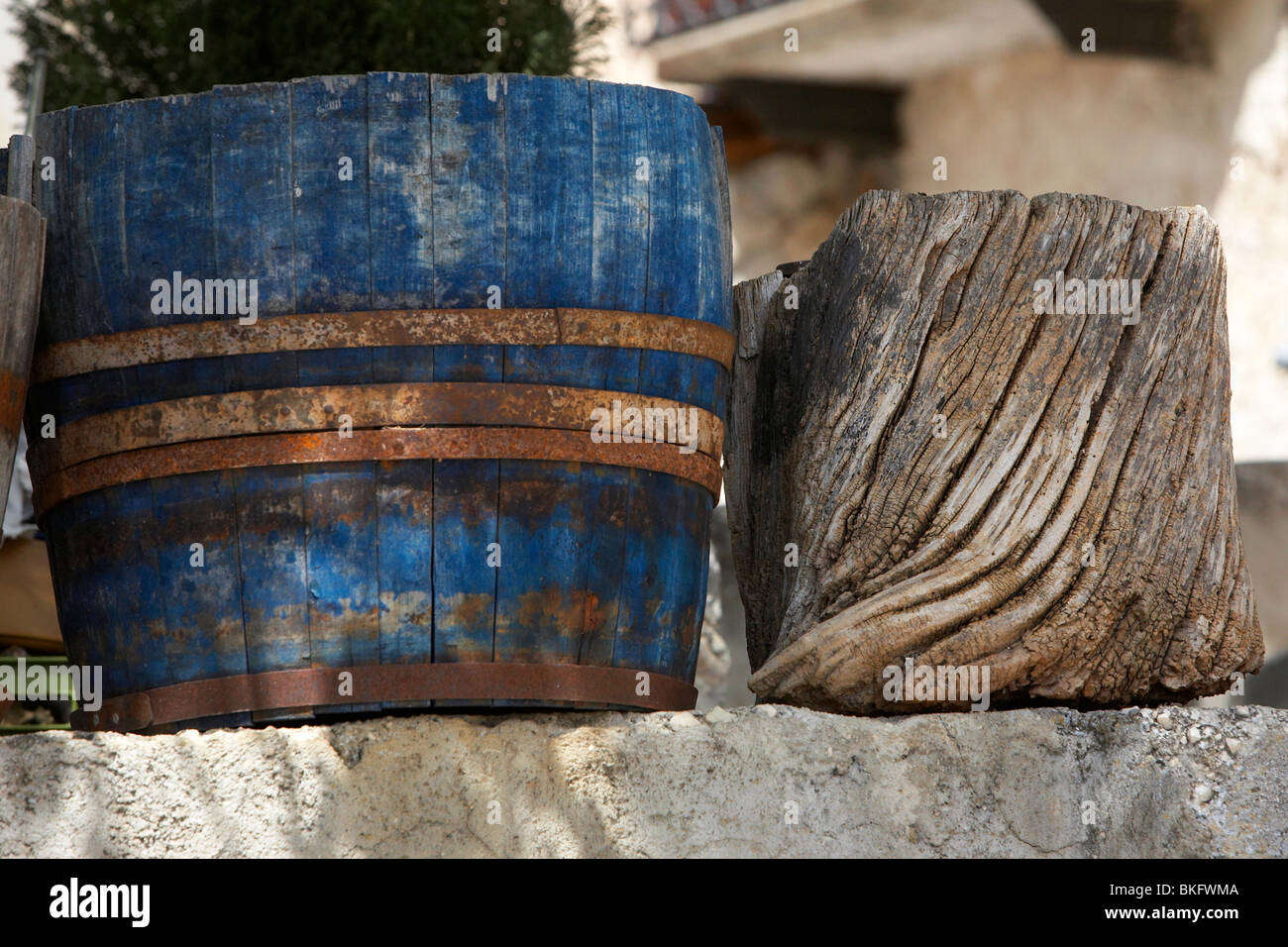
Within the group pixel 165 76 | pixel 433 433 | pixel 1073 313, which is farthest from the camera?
pixel 165 76

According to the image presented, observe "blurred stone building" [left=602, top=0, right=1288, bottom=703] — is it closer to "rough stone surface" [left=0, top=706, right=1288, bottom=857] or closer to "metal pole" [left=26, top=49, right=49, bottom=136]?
"metal pole" [left=26, top=49, right=49, bottom=136]

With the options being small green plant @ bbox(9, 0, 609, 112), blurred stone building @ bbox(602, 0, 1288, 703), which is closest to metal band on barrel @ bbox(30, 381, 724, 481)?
small green plant @ bbox(9, 0, 609, 112)

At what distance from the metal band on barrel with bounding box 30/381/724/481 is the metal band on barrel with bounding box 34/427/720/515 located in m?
0.01

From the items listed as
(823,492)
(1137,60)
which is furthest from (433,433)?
(1137,60)

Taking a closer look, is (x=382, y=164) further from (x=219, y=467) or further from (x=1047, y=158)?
(x=1047, y=158)

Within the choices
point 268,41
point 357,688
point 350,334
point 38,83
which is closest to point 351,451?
point 350,334

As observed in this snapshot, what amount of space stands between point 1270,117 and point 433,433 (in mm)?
6675

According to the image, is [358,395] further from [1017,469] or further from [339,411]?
[1017,469]

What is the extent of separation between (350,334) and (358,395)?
90 mm

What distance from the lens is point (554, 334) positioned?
2359mm

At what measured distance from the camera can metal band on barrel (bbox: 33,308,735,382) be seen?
7.56 ft

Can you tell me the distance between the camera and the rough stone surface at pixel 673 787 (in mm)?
2127
